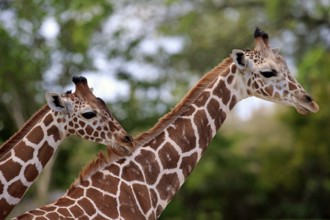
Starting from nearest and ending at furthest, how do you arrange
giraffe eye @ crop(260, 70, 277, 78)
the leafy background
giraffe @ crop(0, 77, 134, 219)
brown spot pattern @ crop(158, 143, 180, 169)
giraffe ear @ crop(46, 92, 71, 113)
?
giraffe ear @ crop(46, 92, 71, 113) → giraffe @ crop(0, 77, 134, 219) → brown spot pattern @ crop(158, 143, 180, 169) → giraffe eye @ crop(260, 70, 277, 78) → the leafy background

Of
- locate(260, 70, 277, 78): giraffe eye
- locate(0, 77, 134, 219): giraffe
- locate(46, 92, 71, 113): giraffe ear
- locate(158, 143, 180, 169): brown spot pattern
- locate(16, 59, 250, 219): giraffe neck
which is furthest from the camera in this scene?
locate(260, 70, 277, 78): giraffe eye

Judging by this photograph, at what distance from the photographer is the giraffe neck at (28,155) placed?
583cm

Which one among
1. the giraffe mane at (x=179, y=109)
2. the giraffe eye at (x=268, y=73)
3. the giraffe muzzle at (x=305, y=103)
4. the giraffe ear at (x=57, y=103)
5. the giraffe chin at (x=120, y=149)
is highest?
the giraffe ear at (x=57, y=103)

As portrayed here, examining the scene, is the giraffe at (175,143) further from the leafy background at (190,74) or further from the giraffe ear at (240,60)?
the leafy background at (190,74)

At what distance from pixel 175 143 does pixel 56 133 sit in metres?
0.94

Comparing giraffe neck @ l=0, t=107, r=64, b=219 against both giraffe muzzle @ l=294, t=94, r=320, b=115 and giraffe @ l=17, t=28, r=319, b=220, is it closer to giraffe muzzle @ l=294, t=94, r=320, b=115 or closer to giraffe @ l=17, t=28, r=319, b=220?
giraffe @ l=17, t=28, r=319, b=220

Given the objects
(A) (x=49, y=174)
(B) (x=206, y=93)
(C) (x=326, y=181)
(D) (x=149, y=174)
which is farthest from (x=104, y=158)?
(C) (x=326, y=181)

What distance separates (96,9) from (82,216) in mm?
10243

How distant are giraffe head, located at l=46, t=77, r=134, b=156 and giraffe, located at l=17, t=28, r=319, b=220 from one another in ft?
0.49

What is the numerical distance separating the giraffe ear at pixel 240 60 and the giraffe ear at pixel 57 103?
53.9 inches

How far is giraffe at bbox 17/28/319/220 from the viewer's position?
5.70 metres

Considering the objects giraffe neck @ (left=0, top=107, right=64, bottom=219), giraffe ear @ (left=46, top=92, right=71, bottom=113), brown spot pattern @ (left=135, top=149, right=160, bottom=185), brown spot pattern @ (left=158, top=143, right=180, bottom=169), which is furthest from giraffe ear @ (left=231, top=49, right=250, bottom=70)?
giraffe neck @ (left=0, top=107, right=64, bottom=219)

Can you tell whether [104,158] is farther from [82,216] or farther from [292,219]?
[292,219]

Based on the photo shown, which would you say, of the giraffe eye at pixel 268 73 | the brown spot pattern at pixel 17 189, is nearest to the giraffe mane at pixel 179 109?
the giraffe eye at pixel 268 73
